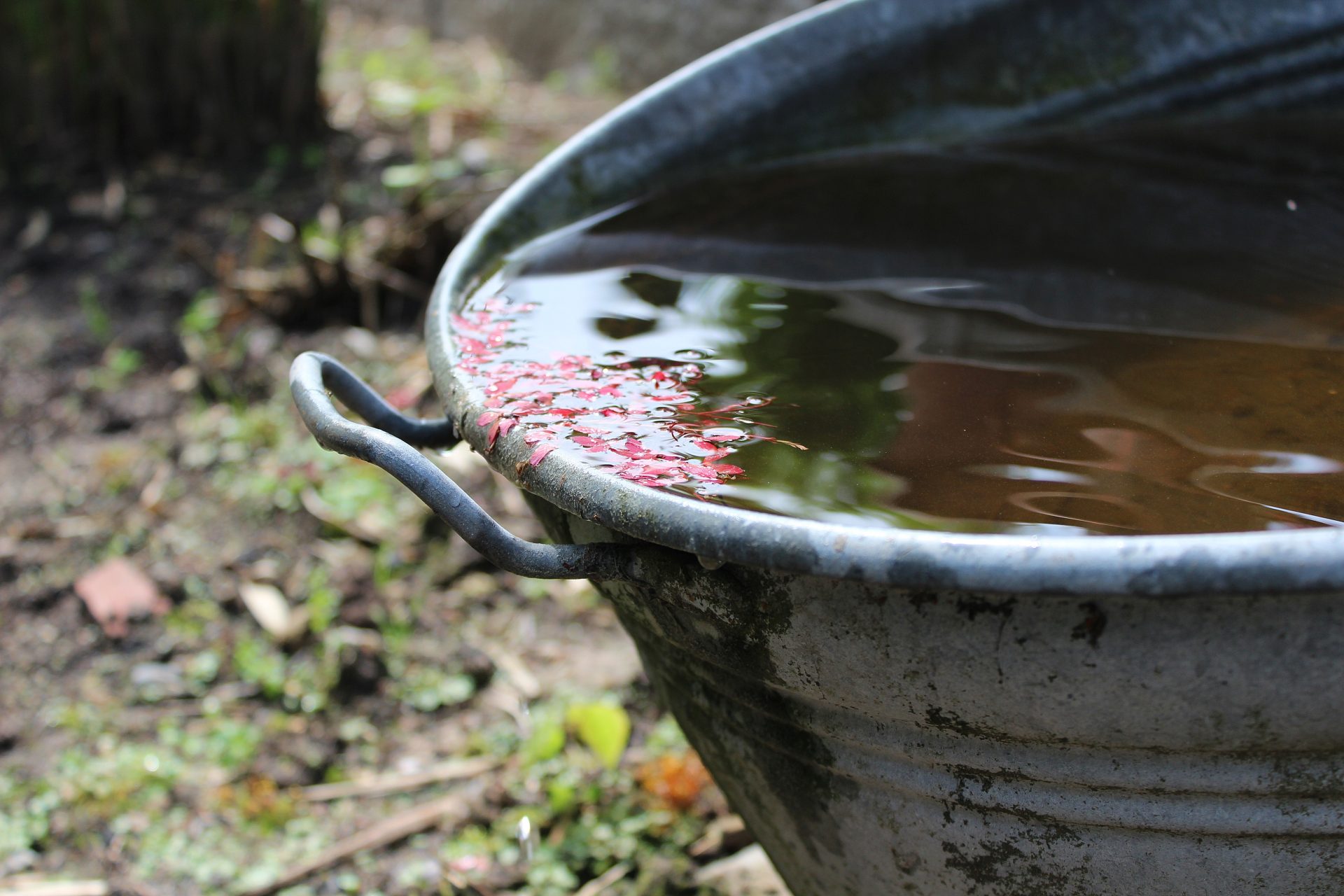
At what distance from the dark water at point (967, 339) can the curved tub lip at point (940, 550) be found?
0.06 m

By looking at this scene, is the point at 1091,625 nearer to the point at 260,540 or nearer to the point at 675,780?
the point at 675,780

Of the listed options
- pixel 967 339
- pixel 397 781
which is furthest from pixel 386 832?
pixel 967 339

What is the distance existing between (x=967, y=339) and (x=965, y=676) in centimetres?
54

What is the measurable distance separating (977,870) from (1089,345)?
57 cm

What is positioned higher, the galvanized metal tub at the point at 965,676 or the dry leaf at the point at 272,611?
the galvanized metal tub at the point at 965,676

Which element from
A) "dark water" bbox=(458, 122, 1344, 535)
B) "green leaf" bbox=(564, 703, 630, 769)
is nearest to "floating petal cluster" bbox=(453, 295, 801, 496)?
"dark water" bbox=(458, 122, 1344, 535)

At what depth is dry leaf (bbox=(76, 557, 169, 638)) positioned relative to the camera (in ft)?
7.62

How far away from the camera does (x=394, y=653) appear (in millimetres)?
2203

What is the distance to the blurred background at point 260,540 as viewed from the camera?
184 centimetres

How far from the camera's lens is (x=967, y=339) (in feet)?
4.21

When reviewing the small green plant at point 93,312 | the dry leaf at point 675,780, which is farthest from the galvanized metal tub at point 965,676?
the small green plant at point 93,312

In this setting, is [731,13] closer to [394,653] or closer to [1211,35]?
[1211,35]

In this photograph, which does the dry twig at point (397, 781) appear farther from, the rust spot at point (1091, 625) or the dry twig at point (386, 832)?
the rust spot at point (1091, 625)

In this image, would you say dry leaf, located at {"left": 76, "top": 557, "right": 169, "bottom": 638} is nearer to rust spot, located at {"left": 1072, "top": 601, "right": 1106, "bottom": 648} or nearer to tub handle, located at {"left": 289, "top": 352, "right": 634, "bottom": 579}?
tub handle, located at {"left": 289, "top": 352, "right": 634, "bottom": 579}
